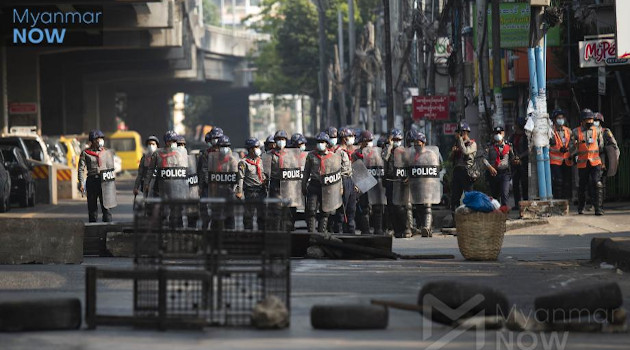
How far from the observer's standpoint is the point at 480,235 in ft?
58.6

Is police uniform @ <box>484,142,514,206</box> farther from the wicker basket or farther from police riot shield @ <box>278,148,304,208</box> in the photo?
the wicker basket

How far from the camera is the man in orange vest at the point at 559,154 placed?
2622cm

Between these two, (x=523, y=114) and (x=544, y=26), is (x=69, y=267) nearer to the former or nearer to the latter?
(x=544, y=26)

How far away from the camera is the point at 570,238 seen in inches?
861

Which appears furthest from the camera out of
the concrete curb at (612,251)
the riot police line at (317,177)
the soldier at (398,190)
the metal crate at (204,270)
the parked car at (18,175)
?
the parked car at (18,175)

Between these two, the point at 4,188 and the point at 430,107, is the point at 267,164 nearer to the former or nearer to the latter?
the point at 4,188

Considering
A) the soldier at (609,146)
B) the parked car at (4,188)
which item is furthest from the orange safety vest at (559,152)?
the parked car at (4,188)

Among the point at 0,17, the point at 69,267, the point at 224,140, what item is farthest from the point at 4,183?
the point at 69,267

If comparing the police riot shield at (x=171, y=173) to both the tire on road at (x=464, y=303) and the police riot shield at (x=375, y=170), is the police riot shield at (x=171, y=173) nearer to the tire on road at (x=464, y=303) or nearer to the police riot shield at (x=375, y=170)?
the police riot shield at (x=375, y=170)

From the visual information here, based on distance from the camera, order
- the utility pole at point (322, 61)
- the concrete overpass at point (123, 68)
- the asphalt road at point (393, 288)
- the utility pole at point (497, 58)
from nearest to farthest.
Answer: the asphalt road at point (393, 288) → the utility pole at point (497, 58) → the concrete overpass at point (123, 68) → the utility pole at point (322, 61)

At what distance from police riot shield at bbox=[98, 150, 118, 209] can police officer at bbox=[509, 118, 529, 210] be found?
817cm

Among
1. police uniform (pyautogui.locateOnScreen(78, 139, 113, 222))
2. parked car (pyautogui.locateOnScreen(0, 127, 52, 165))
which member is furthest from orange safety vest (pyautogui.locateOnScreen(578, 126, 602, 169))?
parked car (pyautogui.locateOnScreen(0, 127, 52, 165))

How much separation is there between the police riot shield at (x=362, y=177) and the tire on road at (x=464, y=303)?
491 inches

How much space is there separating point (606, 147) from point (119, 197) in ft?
73.3
